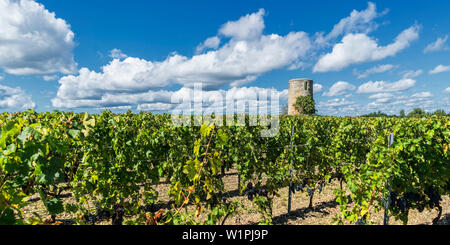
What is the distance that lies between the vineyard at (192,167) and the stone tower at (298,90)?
1508 inches

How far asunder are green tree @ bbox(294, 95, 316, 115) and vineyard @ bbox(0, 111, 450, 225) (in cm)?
3658

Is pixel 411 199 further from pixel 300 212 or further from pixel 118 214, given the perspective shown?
pixel 118 214

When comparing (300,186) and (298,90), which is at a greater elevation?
(298,90)

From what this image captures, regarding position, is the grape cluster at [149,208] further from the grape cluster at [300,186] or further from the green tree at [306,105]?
the green tree at [306,105]

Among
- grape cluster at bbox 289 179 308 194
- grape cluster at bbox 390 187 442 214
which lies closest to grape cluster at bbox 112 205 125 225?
grape cluster at bbox 289 179 308 194

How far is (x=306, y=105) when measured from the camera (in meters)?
42.3

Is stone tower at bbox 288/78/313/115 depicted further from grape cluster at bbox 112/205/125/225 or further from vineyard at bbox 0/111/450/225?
grape cluster at bbox 112/205/125/225

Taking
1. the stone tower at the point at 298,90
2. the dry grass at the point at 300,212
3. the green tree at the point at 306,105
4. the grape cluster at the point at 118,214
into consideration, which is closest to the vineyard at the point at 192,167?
the grape cluster at the point at 118,214

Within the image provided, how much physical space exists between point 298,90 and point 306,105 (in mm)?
3563

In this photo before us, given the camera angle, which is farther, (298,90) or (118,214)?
(298,90)

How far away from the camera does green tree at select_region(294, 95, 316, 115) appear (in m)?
41.8

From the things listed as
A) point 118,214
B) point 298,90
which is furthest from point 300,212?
point 298,90
